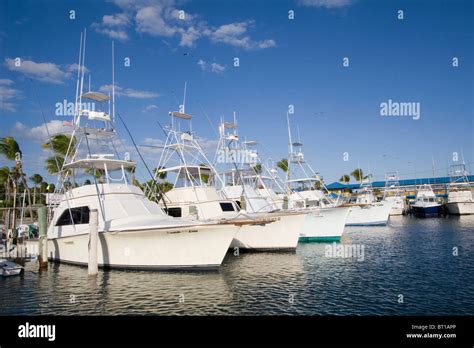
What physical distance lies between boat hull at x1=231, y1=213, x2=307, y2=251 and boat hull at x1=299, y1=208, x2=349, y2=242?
692 cm

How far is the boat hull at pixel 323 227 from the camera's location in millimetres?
35500

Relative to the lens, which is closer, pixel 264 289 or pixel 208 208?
pixel 264 289

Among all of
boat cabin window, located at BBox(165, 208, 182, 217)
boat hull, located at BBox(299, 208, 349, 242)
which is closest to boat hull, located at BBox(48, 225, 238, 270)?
boat cabin window, located at BBox(165, 208, 182, 217)

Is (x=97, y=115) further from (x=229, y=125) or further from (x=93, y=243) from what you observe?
(x=229, y=125)

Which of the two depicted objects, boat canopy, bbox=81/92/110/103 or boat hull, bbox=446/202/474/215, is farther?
boat hull, bbox=446/202/474/215

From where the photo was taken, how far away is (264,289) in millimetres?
16766

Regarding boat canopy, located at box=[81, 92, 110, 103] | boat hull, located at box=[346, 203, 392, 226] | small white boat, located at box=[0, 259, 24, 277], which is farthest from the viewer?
boat hull, located at box=[346, 203, 392, 226]

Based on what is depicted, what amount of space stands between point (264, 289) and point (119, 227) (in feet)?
28.5

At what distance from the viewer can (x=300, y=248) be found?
101ft

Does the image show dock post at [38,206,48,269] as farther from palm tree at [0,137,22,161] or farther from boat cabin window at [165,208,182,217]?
palm tree at [0,137,22,161]

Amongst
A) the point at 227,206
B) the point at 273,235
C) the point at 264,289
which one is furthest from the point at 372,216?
the point at 264,289

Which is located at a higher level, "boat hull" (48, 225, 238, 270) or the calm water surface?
"boat hull" (48, 225, 238, 270)

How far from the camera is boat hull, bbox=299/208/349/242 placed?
35.5 meters
